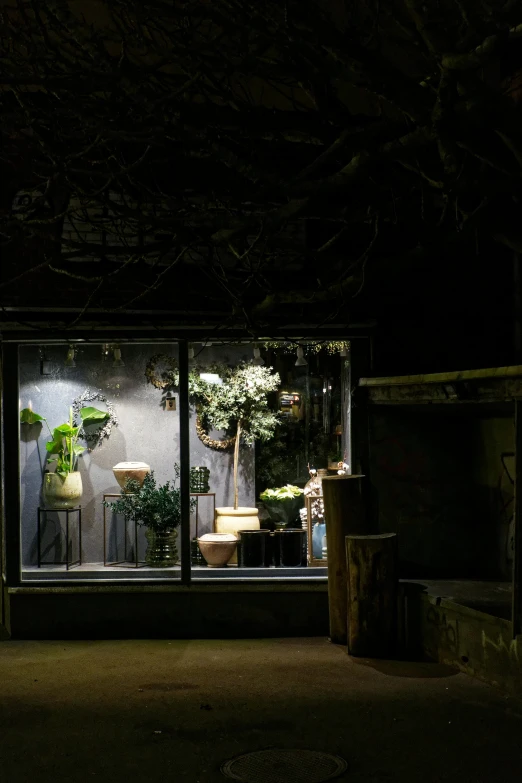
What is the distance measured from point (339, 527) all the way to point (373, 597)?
1031 millimetres

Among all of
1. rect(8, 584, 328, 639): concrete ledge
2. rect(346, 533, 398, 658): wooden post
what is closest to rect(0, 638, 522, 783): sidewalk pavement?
rect(346, 533, 398, 658): wooden post

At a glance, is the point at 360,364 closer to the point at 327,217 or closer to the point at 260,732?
the point at 327,217

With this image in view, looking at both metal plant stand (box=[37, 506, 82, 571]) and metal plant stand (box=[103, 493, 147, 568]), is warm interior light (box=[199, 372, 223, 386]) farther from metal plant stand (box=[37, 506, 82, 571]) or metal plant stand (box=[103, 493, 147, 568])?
metal plant stand (box=[37, 506, 82, 571])

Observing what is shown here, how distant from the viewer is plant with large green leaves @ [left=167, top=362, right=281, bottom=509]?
38.8ft

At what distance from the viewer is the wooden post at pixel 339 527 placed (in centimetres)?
1055

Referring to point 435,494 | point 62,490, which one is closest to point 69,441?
point 62,490

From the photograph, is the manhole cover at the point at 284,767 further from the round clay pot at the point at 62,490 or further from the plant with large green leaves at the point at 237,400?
the round clay pot at the point at 62,490

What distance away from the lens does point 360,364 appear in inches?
447

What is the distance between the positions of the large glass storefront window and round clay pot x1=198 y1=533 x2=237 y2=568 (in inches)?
0.5

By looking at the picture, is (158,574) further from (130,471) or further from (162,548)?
(130,471)

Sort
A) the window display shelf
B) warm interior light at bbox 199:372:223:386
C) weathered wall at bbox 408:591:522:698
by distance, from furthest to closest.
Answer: warm interior light at bbox 199:372:223:386 < the window display shelf < weathered wall at bbox 408:591:522:698

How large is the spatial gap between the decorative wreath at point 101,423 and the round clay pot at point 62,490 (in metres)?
0.47

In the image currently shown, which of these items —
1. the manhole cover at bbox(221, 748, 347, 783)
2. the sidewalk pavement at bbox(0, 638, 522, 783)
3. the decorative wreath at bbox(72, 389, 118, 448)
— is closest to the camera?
the manhole cover at bbox(221, 748, 347, 783)

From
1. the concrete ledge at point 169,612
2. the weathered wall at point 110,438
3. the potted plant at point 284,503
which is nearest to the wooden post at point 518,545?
the concrete ledge at point 169,612
